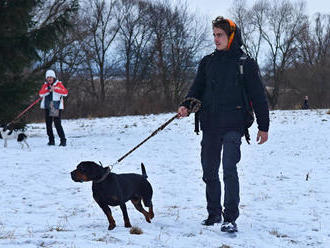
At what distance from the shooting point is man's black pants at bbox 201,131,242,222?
384 centimetres

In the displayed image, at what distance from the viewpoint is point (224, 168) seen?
3893mm

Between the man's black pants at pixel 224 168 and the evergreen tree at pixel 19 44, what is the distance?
8.59 metres

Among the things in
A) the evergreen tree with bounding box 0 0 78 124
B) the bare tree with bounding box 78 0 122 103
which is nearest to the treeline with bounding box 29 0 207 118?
the bare tree with bounding box 78 0 122 103

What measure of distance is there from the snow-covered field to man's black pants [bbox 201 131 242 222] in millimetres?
265

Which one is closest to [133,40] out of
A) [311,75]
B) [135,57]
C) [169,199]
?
[135,57]

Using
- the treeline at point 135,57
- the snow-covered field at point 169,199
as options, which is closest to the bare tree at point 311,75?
the treeline at point 135,57

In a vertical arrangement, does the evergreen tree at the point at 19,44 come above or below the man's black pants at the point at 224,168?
above

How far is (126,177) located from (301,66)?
144 ft

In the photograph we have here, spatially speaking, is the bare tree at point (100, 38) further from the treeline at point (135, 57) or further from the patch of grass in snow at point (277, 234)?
the patch of grass in snow at point (277, 234)

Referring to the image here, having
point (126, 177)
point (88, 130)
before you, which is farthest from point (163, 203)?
point (88, 130)

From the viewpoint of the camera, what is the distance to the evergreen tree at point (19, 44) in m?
11.0

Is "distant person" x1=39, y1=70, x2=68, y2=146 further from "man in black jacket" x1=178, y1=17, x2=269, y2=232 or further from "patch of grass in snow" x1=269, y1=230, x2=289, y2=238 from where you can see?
"patch of grass in snow" x1=269, y1=230, x2=289, y2=238

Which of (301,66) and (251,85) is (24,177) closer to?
(251,85)

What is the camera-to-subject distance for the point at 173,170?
8047 millimetres
